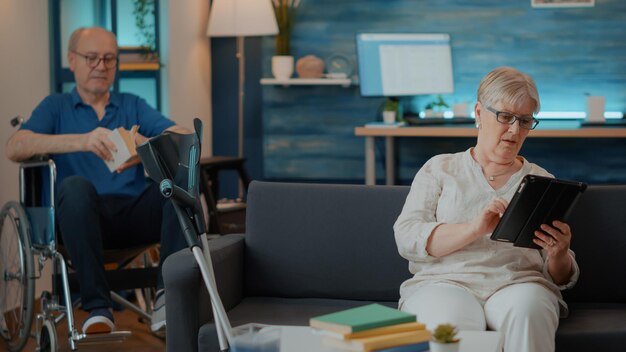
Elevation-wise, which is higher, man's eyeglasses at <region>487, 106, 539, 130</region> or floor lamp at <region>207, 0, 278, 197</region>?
floor lamp at <region>207, 0, 278, 197</region>

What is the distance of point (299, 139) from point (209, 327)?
3.43m

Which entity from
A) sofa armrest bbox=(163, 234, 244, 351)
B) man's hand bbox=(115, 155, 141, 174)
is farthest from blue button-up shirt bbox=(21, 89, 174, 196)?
sofa armrest bbox=(163, 234, 244, 351)

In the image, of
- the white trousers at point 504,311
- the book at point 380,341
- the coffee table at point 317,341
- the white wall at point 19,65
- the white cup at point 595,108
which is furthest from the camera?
the white cup at point 595,108

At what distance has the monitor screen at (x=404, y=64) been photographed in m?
5.58

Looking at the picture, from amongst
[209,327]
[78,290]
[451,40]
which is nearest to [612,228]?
[209,327]

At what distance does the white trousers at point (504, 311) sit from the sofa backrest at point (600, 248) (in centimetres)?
41

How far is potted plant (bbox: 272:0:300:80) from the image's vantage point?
5.69 metres

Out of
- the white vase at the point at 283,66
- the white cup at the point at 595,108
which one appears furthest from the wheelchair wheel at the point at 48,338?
the white cup at the point at 595,108

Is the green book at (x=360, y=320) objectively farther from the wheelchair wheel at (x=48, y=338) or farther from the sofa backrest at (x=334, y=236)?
the wheelchair wheel at (x=48, y=338)

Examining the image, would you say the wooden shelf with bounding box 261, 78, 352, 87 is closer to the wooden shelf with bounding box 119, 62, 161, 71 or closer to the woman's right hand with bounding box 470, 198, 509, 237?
the wooden shelf with bounding box 119, 62, 161, 71

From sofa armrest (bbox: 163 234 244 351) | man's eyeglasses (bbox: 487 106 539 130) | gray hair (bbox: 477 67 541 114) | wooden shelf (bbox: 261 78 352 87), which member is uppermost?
wooden shelf (bbox: 261 78 352 87)

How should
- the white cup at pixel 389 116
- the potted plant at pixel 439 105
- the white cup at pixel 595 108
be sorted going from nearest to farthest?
the white cup at pixel 595 108 < the white cup at pixel 389 116 < the potted plant at pixel 439 105

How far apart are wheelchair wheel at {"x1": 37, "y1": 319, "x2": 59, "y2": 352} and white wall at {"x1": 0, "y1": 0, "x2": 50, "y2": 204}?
40.1 inches

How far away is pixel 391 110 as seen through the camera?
5.60 m
